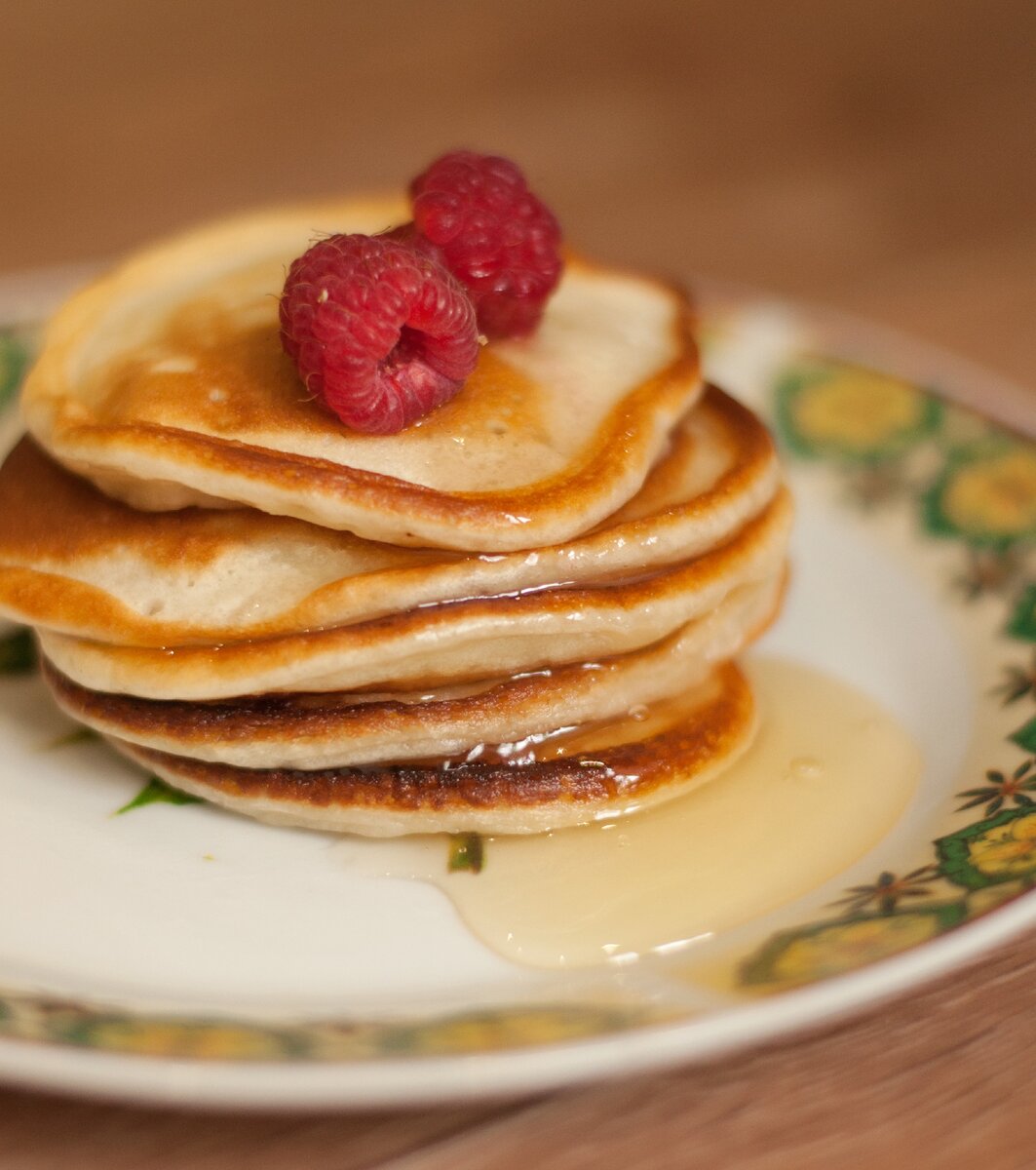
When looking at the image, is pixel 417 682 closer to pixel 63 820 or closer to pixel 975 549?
pixel 63 820

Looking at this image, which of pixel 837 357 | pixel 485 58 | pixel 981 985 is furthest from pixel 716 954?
pixel 485 58

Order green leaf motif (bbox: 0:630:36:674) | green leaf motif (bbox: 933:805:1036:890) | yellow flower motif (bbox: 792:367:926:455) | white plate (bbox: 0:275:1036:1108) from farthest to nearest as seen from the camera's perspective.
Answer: yellow flower motif (bbox: 792:367:926:455)
green leaf motif (bbox: 0:630:36:674)
green leaf motif (bbox: 933:805:1036:890)
white plate (bbox: 0:275:1036:1108)

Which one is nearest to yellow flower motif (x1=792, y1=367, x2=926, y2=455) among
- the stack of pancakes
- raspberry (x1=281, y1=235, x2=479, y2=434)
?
the stack of pancakes

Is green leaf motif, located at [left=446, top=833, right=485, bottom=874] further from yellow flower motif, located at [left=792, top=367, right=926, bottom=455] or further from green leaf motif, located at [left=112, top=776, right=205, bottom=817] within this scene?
yellow flower motif, located at [left=792, top=367, right=926, bottom=455]

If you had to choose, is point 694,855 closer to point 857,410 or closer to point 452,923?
point 452,923

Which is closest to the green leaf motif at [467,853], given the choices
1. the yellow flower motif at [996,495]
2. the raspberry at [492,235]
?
the raspberry at [492,235]

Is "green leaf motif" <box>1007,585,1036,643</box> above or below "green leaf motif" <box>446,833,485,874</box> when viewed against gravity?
above
